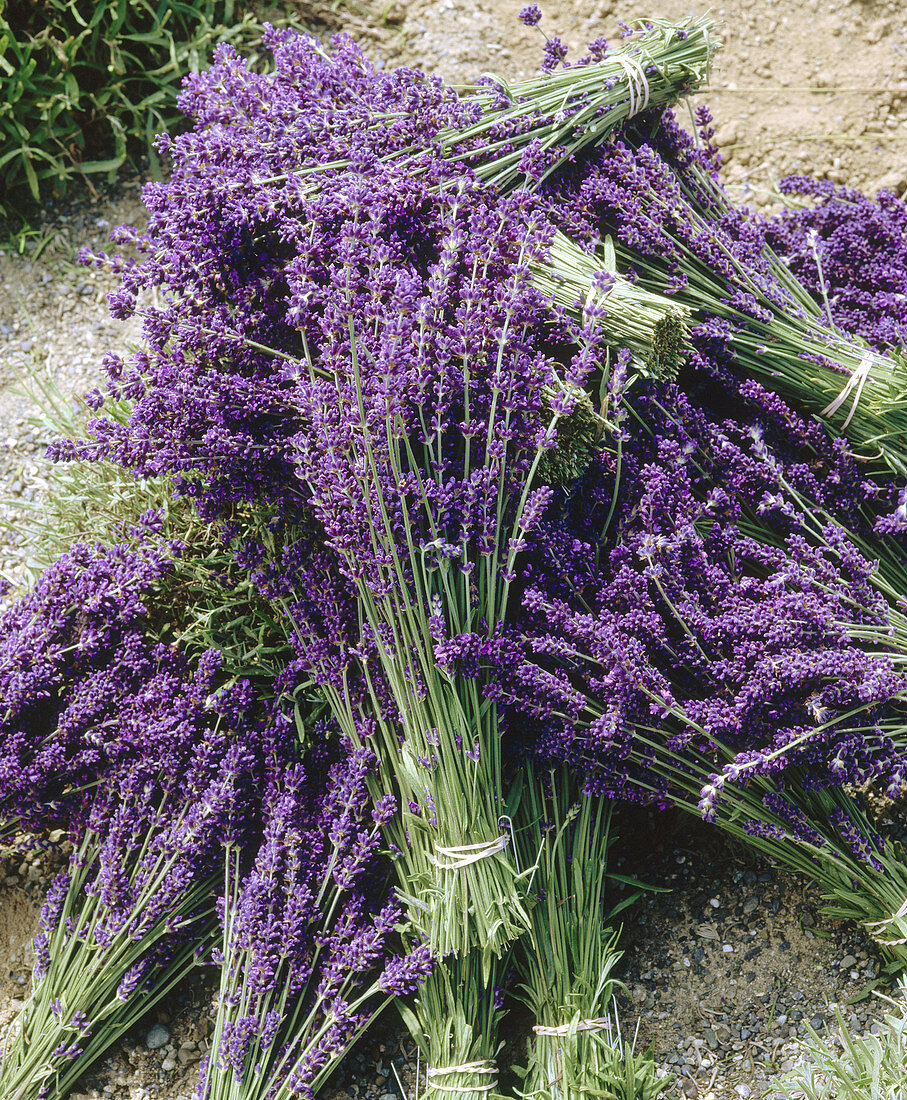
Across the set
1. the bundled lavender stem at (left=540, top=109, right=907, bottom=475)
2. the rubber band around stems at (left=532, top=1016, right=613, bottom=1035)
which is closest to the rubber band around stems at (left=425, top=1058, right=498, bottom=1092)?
the rubber band around stems at (left=532, top=1016, right=613, bottom=1035)

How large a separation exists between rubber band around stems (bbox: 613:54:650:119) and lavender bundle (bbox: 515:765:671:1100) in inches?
55.0

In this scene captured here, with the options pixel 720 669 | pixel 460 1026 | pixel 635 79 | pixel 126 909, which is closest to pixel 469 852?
pixel 460 1026

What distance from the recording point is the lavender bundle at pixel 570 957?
1.52m

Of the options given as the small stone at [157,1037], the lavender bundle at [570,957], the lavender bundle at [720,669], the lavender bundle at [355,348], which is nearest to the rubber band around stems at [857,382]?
the lavender bundle at [720,669]

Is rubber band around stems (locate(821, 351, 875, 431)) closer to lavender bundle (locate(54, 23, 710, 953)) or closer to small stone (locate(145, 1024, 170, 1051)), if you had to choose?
lavender bundle (locate(54, 23, 710, 953))

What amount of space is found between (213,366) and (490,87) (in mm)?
839

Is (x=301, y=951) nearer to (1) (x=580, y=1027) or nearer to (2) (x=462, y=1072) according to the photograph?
(2) (x=462, y=1072)

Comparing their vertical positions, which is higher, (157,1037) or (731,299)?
(731,299)

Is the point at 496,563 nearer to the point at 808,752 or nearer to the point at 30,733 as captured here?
the point at 808,752

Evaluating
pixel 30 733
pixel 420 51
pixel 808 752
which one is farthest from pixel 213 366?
pixel 420 51

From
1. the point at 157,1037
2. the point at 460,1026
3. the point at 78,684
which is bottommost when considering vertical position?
the point at 157,1037

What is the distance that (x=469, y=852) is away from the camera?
58.0 inches

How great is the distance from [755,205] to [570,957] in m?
2.20

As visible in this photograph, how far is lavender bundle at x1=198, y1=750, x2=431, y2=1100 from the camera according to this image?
1503 millimetres
